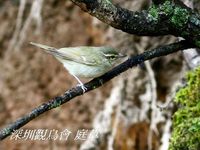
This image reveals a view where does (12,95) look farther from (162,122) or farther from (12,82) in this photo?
(162,122)

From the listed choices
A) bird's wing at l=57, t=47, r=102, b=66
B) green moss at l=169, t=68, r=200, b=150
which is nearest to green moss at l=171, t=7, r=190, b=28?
green moss at l=169, t=68, r=200, b=150

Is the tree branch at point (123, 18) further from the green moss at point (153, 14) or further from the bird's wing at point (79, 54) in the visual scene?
the bird's wing at point (79, 54)

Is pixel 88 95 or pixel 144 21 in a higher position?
pixel 88 95

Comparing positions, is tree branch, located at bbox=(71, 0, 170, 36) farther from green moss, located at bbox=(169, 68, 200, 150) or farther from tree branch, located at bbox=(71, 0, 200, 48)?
green moss, located at bbox=(169, 68, 200, 150)

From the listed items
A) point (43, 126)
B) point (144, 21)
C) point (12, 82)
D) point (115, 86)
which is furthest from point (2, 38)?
point (144, 21)

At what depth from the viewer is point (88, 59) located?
338 cm

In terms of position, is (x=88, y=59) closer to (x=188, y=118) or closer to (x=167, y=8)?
(x=188, y=118)

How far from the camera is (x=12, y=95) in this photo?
5.64 metres

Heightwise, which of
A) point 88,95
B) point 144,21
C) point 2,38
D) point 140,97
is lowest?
point 144,21

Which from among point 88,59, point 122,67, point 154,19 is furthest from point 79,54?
point 154,19

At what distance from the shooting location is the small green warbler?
10.4 ft

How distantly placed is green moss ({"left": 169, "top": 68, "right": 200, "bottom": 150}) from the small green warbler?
48cm

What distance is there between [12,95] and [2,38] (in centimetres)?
62

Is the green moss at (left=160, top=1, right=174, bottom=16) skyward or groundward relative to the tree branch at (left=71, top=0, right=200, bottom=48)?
skyward
